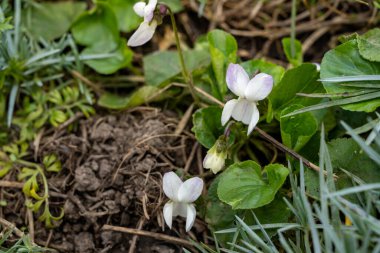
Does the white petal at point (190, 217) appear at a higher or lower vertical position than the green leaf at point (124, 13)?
lower

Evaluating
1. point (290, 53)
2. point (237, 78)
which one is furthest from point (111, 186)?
point (290, 53)

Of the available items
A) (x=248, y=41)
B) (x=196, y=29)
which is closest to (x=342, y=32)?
(x=248, y=41)

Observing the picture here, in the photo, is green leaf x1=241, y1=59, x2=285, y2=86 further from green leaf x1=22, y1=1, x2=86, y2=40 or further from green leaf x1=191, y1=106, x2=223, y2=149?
green leaf x1=22, y1=1, x2=86, y2=40

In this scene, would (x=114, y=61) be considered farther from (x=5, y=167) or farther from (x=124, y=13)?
(x=5, y=167)

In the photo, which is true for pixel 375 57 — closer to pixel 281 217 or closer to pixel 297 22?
pixel 281 217

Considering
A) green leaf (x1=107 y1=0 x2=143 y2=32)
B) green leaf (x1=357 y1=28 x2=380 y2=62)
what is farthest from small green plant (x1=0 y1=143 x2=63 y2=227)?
green leaf (x1=357 y1=28 x2=380 y2=62)

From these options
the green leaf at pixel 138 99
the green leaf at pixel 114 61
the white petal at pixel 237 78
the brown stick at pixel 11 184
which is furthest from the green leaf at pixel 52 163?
the white petal at pixel 237 78

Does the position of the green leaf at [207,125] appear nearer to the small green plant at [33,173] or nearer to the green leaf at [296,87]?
the green leaf at [296,87]
